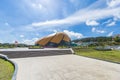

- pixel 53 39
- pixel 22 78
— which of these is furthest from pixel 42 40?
pixel 22 78

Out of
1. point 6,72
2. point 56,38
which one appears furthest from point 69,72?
point 56,38

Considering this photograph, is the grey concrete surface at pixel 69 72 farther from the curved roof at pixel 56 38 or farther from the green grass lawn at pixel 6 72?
the curved roof at pixel 56 38

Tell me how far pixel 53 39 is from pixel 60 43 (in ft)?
10.7

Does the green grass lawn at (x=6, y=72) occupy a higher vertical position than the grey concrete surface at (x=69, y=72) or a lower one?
higher

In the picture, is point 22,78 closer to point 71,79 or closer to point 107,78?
point 71,79

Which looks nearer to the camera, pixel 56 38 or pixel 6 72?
pixel 6 72

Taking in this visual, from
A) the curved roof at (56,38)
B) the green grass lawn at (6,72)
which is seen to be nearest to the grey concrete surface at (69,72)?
the green grass lawn at (6,72)

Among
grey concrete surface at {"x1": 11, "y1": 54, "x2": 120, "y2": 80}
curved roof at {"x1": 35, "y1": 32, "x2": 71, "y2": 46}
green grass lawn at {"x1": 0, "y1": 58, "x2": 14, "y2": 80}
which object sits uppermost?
curved roof at {"x1": 35, "y1": 32, "x2": 71, "y2": 46}

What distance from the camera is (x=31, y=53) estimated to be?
17.4m

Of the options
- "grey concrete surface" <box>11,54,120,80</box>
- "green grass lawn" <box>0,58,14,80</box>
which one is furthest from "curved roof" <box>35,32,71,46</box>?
"green grass lawn" <box>0,58,14,80</box>

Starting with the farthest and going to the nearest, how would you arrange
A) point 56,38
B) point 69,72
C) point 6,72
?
1. point 56,38
2. point 69,72
3. point 6,72

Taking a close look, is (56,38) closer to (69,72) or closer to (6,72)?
(69,72)

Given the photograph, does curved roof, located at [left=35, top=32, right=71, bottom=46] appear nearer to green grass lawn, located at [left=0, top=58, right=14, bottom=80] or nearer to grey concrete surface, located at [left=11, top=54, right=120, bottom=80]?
grey concrete surface, located at [left=11, top=54, right=120, bottom=80]

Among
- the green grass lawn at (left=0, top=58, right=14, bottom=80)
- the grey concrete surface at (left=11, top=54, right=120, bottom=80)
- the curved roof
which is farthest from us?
the curved roof
